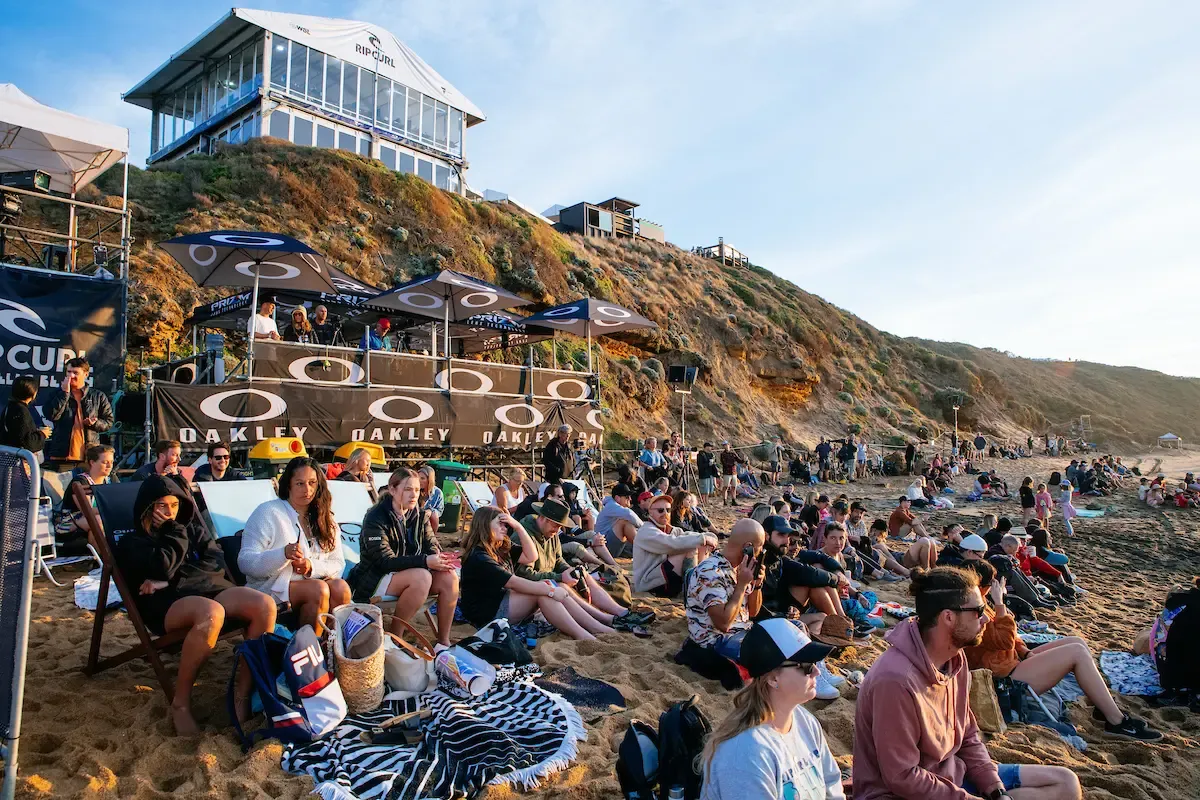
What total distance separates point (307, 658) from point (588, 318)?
10.2m

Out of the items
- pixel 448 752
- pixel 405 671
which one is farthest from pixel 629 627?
pixel 448 752

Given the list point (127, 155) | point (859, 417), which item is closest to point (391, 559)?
point (127, 155)

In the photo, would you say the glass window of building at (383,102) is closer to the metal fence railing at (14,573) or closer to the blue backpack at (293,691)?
the blue backpack at (293,691)

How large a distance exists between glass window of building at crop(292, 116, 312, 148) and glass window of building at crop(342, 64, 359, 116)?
208cm

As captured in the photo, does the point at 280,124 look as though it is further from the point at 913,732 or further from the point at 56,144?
the point at 913,732

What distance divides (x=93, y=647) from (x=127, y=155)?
8627mm

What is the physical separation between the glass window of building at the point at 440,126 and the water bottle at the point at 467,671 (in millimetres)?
31144

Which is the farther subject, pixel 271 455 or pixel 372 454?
pixel 372 454

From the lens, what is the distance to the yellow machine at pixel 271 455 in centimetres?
802

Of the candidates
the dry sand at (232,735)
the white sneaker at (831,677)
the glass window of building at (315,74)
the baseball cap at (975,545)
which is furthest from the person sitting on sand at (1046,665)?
the glass window of building at (315,74)

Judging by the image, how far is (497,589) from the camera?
5.19 metres

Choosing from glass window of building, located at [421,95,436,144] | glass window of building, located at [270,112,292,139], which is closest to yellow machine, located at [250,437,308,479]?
glass window of building, located at [270,112,292,139]

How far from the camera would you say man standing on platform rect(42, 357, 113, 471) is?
641 cm

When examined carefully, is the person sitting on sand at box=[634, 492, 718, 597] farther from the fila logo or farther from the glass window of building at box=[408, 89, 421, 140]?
the glass window of building at box=[408, 89, 421, 140]
